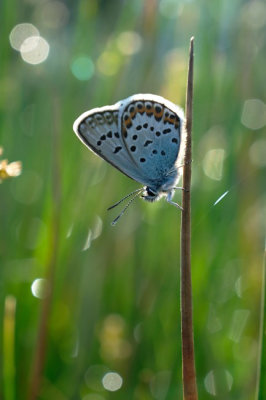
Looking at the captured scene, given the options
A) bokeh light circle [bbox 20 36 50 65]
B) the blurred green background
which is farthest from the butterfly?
bokeh light circle [bbox 20 36 50 65]

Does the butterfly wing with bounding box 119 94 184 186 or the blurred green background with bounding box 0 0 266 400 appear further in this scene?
the blurred green background with bounding box 0 0 266 400

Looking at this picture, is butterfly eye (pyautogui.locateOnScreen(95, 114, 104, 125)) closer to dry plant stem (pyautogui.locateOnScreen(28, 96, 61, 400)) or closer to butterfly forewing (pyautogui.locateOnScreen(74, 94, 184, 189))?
butterfly forewing (pyautogui.locateOnScreen(74, 94, 184, 189))

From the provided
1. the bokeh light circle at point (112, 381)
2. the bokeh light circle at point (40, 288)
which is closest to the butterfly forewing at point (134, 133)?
the bokeh light circle at point (40, 288)

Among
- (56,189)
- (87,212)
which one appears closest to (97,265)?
(87,212)

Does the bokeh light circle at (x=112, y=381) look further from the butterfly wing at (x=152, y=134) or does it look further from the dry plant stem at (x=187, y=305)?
the dry plant stem at (x=187, y=305)

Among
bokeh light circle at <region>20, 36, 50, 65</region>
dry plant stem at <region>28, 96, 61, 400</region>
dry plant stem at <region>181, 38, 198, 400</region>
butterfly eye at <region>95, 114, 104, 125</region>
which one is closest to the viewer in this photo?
dry plant stem at <region>181, 38, 198, 400</region>

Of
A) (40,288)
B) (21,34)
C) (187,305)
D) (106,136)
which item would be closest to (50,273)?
(40,288)
